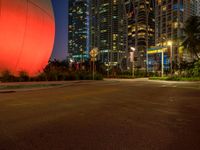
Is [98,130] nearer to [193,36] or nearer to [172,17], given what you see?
[193,36]

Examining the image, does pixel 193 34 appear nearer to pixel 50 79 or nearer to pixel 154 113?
Answer: pixel 50 79

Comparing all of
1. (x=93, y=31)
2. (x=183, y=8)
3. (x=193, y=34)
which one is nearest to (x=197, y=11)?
(x=183, y=8)

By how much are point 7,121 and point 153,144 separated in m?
3.89

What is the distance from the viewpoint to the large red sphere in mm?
14062

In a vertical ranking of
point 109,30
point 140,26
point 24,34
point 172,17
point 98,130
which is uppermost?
point 140,26

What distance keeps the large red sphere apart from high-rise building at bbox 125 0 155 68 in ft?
422

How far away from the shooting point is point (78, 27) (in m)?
181

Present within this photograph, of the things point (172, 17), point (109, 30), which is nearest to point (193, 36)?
point (172, 17)

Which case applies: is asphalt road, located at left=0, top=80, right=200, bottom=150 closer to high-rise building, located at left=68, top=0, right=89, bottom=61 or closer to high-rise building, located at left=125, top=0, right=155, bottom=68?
high-rise building, located at left=125, top=0, right=155, bottom=68

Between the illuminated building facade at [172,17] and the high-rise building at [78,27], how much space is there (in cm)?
6492

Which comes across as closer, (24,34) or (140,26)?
(24,34)

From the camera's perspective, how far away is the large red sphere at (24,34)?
14.1m

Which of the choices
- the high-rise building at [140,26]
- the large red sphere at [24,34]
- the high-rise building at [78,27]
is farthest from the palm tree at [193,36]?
the high-rise building at [78,27]

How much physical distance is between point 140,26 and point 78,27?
209ft
